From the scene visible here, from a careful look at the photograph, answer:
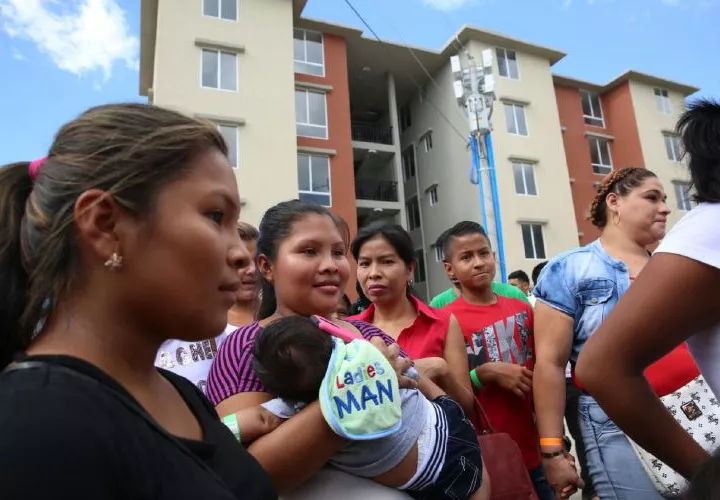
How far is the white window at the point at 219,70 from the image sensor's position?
15641mm

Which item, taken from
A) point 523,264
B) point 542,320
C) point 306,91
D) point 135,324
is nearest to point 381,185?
point 306,91

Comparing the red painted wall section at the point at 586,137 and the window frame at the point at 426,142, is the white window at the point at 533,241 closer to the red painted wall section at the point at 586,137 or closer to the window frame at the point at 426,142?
the red painted wall section at the point at 586,137

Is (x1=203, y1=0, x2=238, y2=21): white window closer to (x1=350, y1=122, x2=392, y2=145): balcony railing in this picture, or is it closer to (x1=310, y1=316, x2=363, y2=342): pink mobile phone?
(x1=350, y1=122, x2=392, y2=145): balcony railing

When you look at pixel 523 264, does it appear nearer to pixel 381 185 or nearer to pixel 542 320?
pixel 381 185

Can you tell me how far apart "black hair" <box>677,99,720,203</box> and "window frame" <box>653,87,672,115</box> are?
A: 2564 centimetres

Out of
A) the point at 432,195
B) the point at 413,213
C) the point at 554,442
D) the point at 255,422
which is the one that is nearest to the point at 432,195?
the point at 432,195

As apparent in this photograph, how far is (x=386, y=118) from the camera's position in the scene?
2336cm

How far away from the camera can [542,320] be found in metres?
2.25

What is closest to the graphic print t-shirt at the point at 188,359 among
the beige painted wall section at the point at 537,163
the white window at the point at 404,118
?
the beige painted wall section at the point at 537,163

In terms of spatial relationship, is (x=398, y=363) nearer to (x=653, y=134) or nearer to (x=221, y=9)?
(x=221, y=9)

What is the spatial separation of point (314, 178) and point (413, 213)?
7247mm

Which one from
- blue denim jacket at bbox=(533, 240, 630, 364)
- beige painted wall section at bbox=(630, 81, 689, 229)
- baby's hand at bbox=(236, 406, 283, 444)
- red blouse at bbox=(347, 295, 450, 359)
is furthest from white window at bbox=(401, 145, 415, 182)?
baby's hand at bbox=(236, 406, 283, 444)

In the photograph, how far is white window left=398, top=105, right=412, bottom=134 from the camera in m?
23.7

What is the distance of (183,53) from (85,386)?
16683 millimetres
